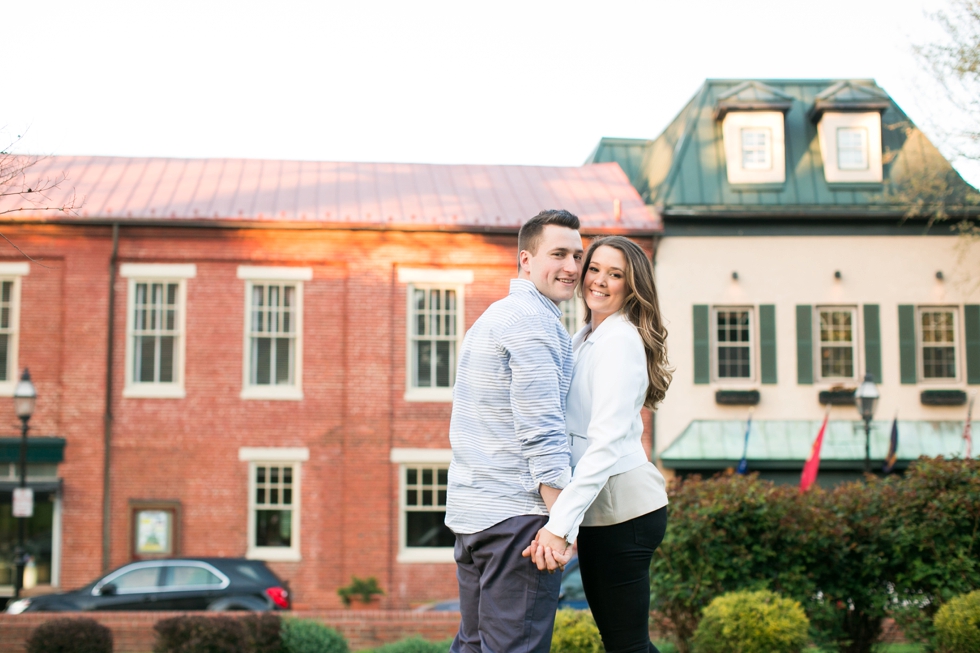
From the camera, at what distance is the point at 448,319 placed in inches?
741

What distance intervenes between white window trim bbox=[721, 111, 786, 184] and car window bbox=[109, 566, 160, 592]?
13.7m

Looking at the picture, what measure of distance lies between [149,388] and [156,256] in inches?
106

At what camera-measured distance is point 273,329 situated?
1852 centimetres

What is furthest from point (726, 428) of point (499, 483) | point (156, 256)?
point (499, 483)

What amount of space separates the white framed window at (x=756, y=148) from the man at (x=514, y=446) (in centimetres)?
1701

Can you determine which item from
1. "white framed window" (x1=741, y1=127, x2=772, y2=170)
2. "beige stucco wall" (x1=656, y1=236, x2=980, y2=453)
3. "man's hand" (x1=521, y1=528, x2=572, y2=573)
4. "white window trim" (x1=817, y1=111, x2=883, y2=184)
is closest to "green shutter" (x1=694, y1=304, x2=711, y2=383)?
"beige stucco wall" (x1=656, y1=236, x2=980, y2=453)

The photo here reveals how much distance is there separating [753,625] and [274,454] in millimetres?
12675

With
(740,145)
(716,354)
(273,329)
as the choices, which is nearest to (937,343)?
(716,354)

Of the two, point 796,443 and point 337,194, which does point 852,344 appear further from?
point 337,194

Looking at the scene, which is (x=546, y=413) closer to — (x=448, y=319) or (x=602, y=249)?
(x=602, y=249)

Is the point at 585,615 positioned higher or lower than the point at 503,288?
lower

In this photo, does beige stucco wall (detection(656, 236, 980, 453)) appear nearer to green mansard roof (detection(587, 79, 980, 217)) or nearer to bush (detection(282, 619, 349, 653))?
green mansard roof (detection(587, 79, 980, 217))

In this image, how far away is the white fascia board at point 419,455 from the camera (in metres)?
18.1

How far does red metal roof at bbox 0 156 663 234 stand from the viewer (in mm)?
18469
